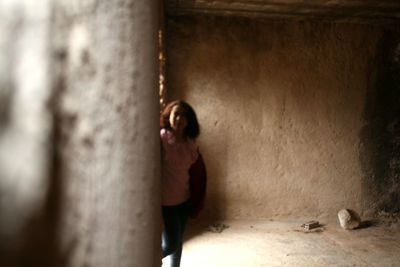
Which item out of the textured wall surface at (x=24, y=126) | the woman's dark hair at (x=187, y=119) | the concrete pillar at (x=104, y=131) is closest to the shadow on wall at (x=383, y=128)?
the woman's dark hair at (x=187, y=119)

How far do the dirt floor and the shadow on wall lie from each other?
486mm

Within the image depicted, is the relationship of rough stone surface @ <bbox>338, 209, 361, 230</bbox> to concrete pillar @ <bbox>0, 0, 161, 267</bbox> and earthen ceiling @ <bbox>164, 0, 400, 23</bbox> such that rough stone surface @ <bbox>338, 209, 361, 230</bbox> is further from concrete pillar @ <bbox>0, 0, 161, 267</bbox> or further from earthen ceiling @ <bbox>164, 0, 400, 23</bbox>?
concrete pillar @ <bbox>0, 0, 161, 267</bbox>

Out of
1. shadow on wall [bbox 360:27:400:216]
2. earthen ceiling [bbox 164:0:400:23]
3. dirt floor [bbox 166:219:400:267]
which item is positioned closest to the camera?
dirt floor [bbox 166:219:400:267]

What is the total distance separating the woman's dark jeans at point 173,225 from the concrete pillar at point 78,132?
69.9 inches

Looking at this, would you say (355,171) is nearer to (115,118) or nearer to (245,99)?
(245,99)

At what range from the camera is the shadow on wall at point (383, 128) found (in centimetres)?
490

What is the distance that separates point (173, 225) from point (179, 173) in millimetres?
334

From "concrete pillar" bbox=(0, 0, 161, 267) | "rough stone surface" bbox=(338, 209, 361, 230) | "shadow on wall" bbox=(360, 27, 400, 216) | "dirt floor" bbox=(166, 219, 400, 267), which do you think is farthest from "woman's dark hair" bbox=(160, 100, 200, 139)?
"shadow on wall" bbox=(360, 27, 400, 216)

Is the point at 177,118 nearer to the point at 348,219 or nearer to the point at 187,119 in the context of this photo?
the point at 187,119

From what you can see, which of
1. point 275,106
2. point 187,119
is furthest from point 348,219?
point 187,119

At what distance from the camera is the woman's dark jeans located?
92.1 inches

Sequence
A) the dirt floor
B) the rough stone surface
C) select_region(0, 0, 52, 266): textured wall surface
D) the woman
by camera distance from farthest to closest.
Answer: the rough stone surface < the dirt floor < the woman < select_region(0, 0, 52, 266): textured wall surface

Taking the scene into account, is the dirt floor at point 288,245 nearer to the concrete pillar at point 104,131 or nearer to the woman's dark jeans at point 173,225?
the woman's dark jeans at point 173,225

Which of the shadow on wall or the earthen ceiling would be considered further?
the shadow on wall
